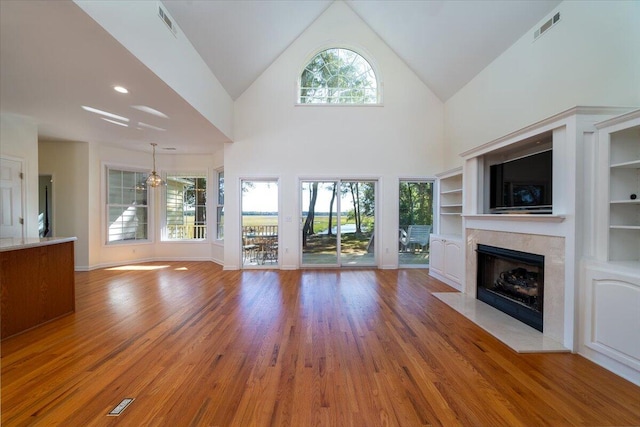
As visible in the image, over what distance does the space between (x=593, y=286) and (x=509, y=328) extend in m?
0.92

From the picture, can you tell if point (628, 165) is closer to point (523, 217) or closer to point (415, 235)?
point (523, 217)

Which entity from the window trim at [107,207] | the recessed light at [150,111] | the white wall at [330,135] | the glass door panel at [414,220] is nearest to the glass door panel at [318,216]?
the white wall at [330,135]

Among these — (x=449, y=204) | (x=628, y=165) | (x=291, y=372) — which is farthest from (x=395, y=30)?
(x=291, y=372)

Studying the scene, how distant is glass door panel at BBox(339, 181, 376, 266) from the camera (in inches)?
235

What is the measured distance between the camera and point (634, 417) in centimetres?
162

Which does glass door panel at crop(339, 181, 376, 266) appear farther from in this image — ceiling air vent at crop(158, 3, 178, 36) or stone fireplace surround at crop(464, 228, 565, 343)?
ceiling air vent at crop(158, 3, 178, 36)

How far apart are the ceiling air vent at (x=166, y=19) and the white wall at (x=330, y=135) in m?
2.59

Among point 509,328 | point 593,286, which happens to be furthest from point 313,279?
point 593,286

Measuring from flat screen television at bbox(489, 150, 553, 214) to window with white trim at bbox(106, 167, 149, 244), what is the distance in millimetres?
7560

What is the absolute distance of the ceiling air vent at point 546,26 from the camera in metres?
3.29

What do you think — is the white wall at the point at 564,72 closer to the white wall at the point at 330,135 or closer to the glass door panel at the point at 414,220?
the white wall at the point at 330,135

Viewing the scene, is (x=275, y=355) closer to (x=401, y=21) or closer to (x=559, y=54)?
(x=559, y=54)

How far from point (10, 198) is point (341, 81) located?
633 cm

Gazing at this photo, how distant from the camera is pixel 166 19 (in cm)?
303
